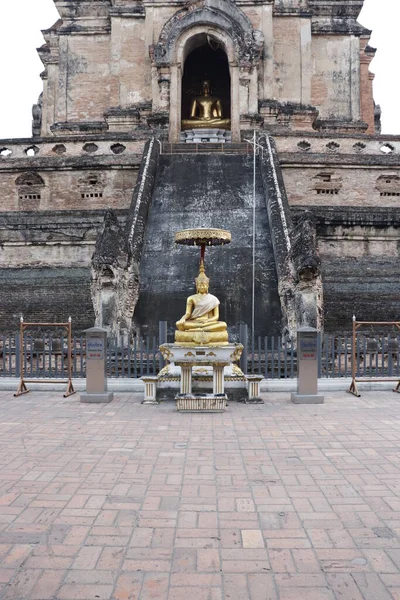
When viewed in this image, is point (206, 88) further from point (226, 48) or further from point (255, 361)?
point (255, 361)

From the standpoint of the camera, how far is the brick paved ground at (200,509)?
352cm

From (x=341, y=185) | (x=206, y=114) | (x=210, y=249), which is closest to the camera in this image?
(x=210, y=249)

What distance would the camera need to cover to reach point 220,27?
2225 cm

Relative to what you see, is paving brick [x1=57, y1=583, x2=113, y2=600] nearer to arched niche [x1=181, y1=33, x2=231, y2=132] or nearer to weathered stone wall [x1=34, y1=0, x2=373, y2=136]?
weathered stone wall [x1=34, y1=0, x2=373, y2=136]

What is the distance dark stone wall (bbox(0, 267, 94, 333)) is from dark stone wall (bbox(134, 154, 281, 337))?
2.26 meters

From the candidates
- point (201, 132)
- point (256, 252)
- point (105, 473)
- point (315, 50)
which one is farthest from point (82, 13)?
point (105, 473)

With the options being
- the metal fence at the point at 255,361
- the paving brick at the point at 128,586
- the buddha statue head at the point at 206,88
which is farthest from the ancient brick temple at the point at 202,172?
the paving brick at the point at 128,586

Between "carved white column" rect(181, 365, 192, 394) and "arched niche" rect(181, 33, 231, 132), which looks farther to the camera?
"arched niche" rect(181, 33, 231, 132)

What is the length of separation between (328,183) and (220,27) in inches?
328

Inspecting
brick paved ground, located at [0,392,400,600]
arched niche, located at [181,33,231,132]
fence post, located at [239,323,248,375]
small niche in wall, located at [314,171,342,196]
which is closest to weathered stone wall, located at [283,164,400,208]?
small niche in wall, located at [314,171,342,196]

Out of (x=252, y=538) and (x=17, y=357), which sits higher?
(x=17, y=357)

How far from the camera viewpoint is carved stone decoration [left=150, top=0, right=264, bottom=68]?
2212cm

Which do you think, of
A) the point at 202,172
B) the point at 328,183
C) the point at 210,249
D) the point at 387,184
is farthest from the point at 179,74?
the point at 210,249

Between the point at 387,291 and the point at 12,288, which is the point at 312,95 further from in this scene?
the point at 12,288
